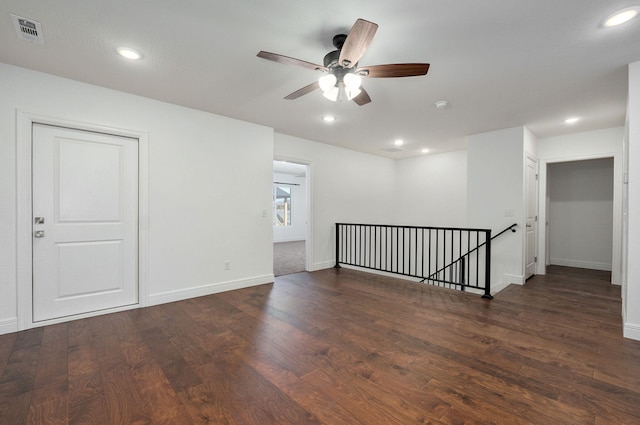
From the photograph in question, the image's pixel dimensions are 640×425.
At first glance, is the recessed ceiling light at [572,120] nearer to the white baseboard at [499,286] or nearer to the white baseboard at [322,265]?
the white baseboard at [499,286]

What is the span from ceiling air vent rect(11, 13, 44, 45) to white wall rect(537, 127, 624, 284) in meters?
6.73

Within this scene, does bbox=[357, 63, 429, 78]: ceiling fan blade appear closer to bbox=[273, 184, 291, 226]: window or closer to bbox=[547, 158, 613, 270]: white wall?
bbox=[547, 158, 613, 270]: white wall

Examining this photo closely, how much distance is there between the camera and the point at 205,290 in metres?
3.86

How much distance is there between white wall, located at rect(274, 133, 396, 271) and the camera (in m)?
5.30

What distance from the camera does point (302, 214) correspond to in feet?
37.6

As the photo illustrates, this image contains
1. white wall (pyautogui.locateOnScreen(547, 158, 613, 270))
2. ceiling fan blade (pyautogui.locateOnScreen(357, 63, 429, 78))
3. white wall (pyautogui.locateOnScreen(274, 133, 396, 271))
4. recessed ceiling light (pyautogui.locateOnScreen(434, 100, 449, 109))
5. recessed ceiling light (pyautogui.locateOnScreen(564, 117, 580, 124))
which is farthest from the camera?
white wall (pyautogui.locateOnScreen(547, 158, 613, 270))

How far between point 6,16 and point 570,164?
8287 mm

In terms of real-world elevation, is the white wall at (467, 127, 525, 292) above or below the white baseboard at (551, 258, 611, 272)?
above

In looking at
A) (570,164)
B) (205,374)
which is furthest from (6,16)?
(570,164)

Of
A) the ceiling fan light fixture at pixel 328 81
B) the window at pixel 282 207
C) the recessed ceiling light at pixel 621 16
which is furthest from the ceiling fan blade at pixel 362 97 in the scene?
the window at pixel 282 207

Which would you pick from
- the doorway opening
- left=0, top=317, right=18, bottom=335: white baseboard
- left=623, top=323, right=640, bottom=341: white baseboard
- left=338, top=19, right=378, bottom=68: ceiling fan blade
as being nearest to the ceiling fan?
left=338, top=19, right=378, bottom=68: ceiling fan blade

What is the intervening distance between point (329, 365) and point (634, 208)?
9.81 feet

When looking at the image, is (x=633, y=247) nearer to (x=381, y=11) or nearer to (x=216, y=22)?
(x=381, y=11)

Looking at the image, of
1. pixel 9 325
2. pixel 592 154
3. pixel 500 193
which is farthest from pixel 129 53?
pixel 592 154
